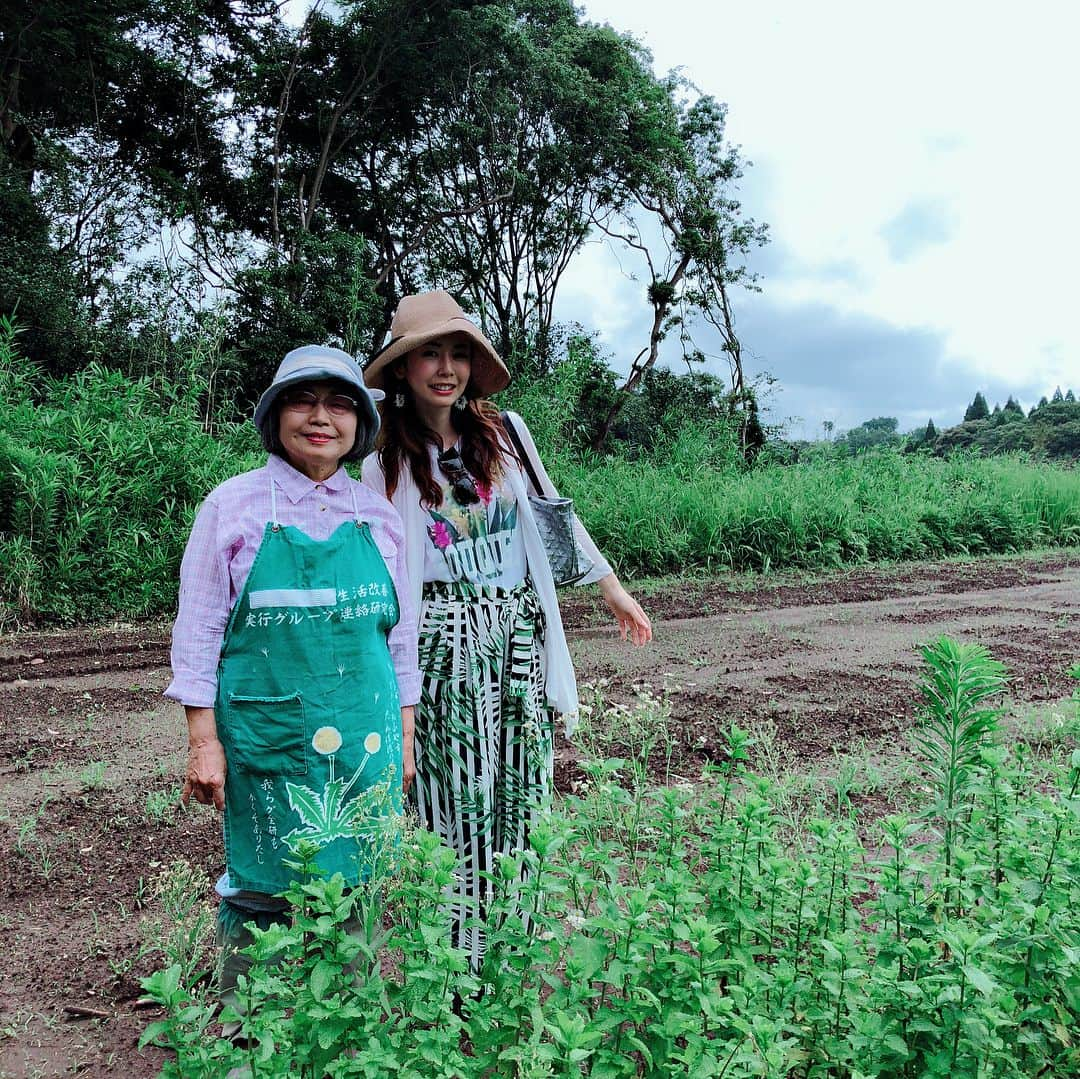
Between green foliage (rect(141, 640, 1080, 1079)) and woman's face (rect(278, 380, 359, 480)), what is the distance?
787 mm

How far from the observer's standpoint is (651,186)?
55.4 feet

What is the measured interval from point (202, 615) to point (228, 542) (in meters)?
0.14

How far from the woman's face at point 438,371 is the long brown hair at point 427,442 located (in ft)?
0.19

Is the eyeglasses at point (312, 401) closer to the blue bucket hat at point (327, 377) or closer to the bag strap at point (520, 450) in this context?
the blue bucket hat at point (327, 377)

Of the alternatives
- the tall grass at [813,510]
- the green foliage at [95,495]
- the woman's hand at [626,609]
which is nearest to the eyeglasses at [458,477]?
the woman's hand at [626,609]

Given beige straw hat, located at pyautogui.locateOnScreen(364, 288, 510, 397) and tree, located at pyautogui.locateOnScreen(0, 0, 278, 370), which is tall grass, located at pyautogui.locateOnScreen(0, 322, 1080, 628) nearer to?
tree, located at pyautogui.locateOnScreen(0, 0, 278, 370)

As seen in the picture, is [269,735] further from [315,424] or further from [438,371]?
[438,371]

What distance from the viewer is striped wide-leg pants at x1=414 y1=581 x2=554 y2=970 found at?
7.08 ft

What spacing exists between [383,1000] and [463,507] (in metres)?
1.08

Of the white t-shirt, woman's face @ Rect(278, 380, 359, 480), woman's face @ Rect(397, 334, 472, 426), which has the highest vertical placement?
woman's face @ Rect(397, 334, 472, 426)

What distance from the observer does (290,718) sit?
5.92ft

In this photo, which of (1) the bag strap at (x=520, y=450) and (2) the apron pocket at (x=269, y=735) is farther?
(1) the bag strap at (x=520, y=450)

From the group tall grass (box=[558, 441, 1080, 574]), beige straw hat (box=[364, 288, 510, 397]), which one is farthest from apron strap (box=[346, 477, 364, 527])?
tall grass (box=[558, 441, 1080, 574])

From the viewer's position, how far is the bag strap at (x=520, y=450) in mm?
2332
